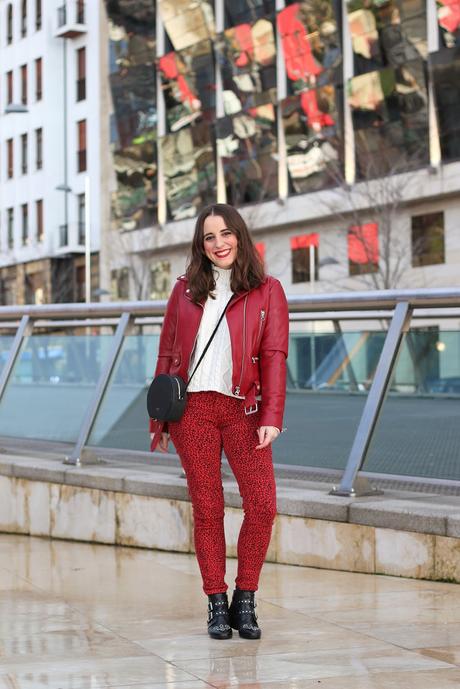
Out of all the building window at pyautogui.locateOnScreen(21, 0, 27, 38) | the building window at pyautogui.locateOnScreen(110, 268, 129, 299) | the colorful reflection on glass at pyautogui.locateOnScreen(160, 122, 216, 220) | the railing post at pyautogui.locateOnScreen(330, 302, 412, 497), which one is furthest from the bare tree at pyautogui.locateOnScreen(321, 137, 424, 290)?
the railing post at pyautogui.locateOnScreen(330, 302, 412, 497)

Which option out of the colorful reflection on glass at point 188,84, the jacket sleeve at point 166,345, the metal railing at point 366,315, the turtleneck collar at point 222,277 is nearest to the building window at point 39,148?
the colorful reflection on glass at point 188,84

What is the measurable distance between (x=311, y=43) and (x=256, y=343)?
4450 cm

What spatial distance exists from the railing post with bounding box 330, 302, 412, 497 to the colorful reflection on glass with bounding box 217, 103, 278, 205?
43.5 m

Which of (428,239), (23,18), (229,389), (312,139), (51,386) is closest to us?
(229,389)

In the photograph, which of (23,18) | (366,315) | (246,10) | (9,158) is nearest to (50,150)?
(9,158)

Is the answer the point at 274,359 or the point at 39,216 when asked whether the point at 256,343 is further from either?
the point at 39,216

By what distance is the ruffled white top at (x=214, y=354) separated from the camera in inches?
221

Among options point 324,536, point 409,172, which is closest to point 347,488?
point 324,536

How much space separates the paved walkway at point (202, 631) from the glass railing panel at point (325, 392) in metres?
0.92

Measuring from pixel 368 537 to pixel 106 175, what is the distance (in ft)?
188

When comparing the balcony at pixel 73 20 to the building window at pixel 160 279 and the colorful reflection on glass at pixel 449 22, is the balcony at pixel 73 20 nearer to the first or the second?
the building window at pixel 160 279

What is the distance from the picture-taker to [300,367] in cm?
924

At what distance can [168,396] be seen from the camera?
5.55 metres

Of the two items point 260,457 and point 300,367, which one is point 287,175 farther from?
point 260,457
